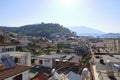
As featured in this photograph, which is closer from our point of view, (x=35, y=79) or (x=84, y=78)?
(x=84, y=78)

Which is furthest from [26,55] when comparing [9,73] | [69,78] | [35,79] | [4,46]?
[9,73]

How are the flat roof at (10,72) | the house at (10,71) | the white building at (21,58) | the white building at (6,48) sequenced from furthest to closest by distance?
the white building at (6,48), the white building at (21,58), the house at (10,71), the flat roof at (10,72)

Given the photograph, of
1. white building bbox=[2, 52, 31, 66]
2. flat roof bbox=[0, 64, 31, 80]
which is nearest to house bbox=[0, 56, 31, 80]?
flat roof bbox=[0, 64, 31, 80]

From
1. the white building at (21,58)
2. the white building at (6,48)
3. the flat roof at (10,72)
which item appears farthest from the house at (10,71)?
the white building at (6,48)

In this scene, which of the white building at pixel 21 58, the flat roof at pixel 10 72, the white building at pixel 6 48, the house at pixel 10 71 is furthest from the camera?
the white building at pixel 6 48

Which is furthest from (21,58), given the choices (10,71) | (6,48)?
(10,71)

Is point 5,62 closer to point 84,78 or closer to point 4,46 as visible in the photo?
point 84,78

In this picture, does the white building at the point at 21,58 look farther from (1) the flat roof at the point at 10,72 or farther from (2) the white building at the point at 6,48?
(1) the flat roof at the point at 10,72

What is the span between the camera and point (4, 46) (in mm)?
29297

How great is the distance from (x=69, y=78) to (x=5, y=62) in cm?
634

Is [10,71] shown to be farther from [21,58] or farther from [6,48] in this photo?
[6,48]

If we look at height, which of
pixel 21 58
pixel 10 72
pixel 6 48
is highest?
pixel 6 48

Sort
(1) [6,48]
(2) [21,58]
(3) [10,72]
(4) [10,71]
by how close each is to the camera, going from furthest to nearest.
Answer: (1) [6,48] < (2) [21,58] < (4) [10,71] < (3) [10,72]

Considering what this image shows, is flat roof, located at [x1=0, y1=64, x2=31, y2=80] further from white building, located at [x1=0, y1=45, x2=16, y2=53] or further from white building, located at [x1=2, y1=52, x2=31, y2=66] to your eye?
white building, located at [x1=0, y1=45, x2=16, y2=53]
